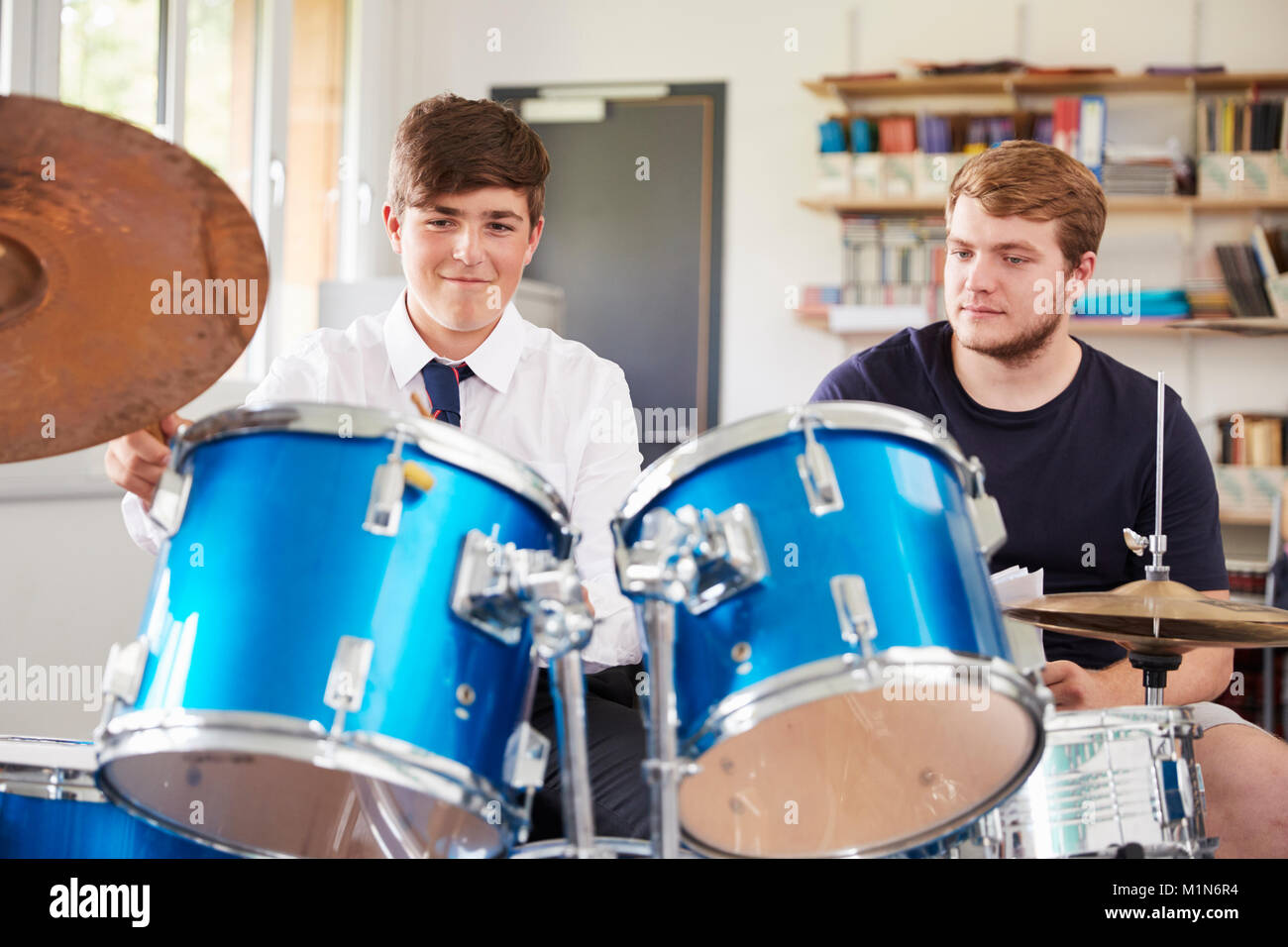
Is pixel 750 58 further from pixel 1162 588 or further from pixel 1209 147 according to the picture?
pixel 1162 588

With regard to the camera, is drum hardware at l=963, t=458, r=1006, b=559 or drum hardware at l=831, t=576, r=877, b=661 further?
drum hardware at l=963, t=458, r=1006, b=559

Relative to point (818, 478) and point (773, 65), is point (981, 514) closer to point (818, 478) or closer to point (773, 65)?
point (818, 478)

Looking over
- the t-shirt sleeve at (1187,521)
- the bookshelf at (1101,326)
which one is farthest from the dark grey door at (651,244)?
the t-shirt sleeve at (1187,521)

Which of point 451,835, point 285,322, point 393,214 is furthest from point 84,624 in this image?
point 451,835

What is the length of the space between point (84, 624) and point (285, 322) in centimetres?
129

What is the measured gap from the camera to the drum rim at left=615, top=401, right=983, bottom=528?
3.61ft

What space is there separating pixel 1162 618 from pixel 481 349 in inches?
37.8

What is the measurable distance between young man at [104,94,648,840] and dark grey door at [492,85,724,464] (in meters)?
2.53

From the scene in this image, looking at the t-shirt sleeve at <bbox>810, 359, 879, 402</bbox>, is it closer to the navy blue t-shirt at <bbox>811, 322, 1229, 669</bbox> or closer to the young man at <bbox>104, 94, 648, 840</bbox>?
the navy blue t-shirt at <bbox>811, 322, 1229, 669</bbox>

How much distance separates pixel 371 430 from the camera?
1.06 meters

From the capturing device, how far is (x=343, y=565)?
40.3 inches

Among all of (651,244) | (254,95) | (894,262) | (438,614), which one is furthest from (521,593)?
(651,244)

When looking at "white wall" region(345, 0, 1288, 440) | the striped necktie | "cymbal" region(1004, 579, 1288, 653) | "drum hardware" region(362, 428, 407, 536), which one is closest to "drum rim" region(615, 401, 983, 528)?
"drum hardware" region(362, 428, 407, 536)

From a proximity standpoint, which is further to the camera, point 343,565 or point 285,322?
point 285,322
